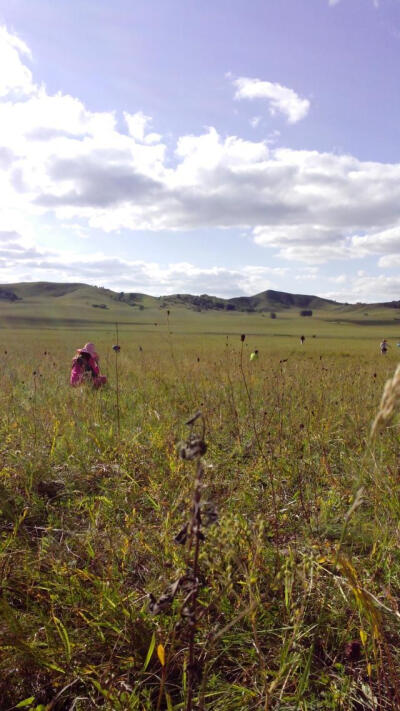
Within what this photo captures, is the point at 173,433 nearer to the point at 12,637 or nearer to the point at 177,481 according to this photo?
the point at 177,481

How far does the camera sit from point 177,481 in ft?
9.95

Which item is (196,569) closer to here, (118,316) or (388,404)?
(388,404)

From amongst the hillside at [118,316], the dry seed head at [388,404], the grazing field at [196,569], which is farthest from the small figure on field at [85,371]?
the hillside at [118,316]

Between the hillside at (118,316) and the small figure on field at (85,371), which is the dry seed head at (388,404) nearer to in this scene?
the small figure on field at (85,371)

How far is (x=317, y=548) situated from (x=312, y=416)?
2531 mm

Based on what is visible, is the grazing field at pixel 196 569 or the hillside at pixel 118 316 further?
the hillside at pixel 118 316

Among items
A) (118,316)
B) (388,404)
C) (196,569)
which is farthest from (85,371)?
(118,316)

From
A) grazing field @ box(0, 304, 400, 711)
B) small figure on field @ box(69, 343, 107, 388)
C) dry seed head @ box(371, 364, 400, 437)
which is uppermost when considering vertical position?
dry seed head @ box(371, 364, 400, 437)

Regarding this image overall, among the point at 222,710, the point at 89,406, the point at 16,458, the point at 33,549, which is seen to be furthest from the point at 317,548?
the point at 89,406

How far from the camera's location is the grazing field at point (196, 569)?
142cm

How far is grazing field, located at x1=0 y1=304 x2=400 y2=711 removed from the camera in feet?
4.67

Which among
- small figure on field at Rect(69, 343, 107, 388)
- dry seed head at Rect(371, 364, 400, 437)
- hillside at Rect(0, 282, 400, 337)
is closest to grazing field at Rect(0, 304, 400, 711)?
dry seed head at Rect(371, 364, 400, 437)

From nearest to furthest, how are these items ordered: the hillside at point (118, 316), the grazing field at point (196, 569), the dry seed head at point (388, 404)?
the dry seed head at point (388, 404) → the grazing field at point (196, 569) → the hillside at point (118, 316)

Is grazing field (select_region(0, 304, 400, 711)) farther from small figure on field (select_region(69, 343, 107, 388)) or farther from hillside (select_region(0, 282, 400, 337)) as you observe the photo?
hillside (select_region(0, 282, 400, 337))
